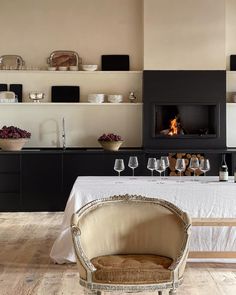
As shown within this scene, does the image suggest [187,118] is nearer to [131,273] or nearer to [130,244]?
[130,244]

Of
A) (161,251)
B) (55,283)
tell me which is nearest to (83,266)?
(161,251)

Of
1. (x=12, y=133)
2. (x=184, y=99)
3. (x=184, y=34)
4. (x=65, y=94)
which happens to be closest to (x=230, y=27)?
(x=184, y=34)

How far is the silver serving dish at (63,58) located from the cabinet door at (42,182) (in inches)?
56.3

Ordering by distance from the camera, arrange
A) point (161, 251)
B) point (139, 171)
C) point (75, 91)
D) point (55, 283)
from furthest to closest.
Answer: point (75, 91), point (139, 171), point (55, 283), point (161, 251)

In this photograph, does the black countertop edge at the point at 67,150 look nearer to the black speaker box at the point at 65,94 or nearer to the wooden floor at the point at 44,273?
the black speaker box at the point at 65,94

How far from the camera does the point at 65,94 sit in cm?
795

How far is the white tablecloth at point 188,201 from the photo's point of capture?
174 inches

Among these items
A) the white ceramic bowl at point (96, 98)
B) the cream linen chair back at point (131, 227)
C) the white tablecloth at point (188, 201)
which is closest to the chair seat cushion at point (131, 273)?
the cream linen chair back at point (131, 227)

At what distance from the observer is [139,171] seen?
24.5 feet

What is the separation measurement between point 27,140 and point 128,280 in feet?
17.2

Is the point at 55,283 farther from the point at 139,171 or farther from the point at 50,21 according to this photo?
the point at 50,21

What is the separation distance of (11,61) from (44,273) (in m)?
4.45

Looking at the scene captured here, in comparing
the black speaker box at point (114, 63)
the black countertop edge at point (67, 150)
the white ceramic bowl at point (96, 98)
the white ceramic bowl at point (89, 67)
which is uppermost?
the black speaker box at point (114, 63)

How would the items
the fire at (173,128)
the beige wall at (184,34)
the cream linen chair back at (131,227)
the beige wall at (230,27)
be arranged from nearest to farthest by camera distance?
1. the cream linen chair back at (131,227)
2. the beige wall at (184,34)
3. the fire at (173,128)
4. the beige wall at (230,27)
